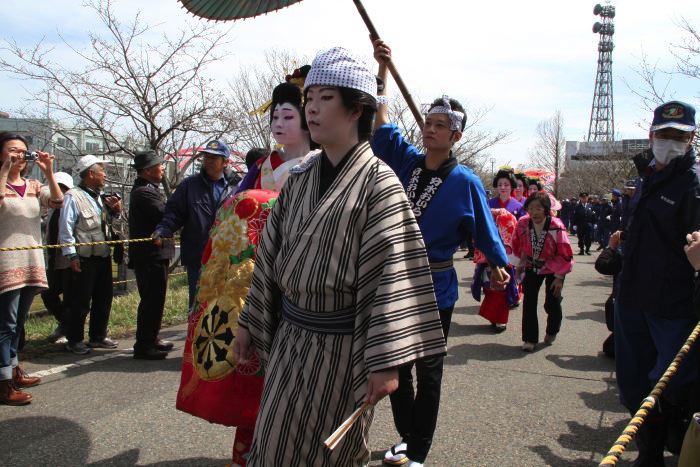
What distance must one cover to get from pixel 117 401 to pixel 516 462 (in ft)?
8.90

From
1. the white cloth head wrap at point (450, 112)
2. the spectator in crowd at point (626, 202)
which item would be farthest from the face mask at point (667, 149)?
the white cloth head wrap at point (450, 112)

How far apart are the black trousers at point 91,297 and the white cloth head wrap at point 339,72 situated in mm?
→ 4101

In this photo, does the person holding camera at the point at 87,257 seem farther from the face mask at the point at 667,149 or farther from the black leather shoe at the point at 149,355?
the face mask at the point at 667,149

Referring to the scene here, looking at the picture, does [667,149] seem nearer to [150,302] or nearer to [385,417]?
[385,417]

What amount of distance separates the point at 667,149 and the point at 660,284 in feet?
2.33

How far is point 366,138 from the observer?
2.09 metres

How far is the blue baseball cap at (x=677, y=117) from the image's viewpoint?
2855 mm

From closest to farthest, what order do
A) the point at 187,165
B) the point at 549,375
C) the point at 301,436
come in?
1. the point at 301,436
2. the point at 549,375
3. the point at 187,165

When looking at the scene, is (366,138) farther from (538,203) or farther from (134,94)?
(134,94)

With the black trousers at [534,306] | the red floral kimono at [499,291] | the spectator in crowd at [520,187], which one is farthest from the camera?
the spectator in crowd at [520,187]

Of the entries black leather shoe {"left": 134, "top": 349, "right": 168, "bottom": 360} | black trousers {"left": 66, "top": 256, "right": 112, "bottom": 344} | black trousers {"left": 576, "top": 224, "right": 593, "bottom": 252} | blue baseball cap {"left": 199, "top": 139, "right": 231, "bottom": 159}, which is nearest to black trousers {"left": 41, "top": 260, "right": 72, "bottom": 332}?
black trousers {"left": 66, "top": 256, "right": 112, "bottom": 344}

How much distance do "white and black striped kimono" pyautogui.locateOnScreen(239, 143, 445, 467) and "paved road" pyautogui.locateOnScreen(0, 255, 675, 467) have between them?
4.60 ft

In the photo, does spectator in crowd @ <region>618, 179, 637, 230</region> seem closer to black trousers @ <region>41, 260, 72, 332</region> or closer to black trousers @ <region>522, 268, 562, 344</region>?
black trousers @ <region>522, 268, 562, 344</region>

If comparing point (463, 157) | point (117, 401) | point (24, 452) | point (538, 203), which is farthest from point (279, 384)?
point (463, 157)
